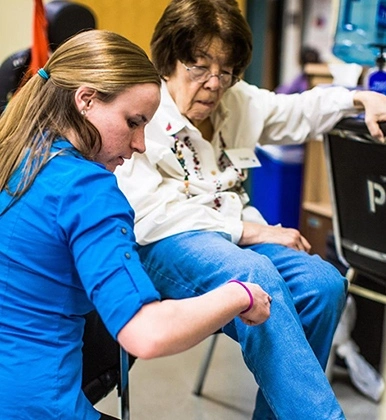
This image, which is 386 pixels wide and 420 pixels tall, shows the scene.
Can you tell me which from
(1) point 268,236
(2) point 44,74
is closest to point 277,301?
(1) point 268,236

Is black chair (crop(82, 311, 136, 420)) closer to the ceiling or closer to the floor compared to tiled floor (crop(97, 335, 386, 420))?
closer to the ceiling

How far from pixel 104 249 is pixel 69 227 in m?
0.07

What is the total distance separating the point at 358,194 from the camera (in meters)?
1.81

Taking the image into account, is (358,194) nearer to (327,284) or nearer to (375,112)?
(375,112)

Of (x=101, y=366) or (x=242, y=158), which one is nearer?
(x=101, y=366)

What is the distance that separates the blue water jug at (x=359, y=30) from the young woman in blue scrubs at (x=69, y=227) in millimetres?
1095

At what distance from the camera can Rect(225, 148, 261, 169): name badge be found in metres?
1.70

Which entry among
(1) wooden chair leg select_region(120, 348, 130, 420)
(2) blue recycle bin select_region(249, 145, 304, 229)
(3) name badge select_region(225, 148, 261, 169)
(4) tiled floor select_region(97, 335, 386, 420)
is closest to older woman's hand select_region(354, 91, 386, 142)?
(3) name badge select_region(225, 148, 261, 169)

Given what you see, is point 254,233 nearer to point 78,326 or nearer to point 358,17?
point 78,326

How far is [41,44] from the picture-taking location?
1.86 m

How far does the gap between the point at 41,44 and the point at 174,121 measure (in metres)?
0.50

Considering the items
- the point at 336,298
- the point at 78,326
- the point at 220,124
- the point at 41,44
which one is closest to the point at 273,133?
the point at 220,124

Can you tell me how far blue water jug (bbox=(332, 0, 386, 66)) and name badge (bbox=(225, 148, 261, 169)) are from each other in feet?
1.80

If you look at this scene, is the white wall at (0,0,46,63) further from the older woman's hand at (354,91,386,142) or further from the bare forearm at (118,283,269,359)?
the bare forearm at (118,283,269,359)
